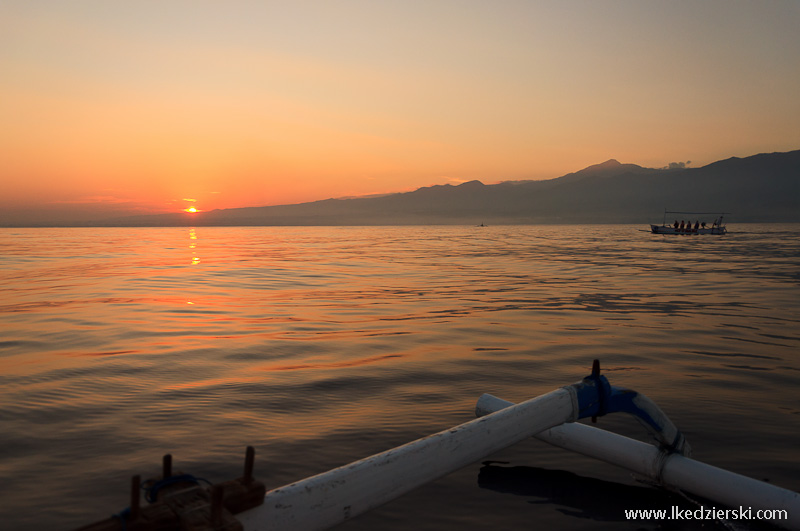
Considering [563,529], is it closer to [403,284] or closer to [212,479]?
[212,479]

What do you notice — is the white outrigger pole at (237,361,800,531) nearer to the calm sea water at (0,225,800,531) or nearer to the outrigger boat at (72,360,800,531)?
the outrigger boat at (72,360,800,531)

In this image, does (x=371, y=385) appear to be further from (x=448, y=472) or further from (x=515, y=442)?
(x=448, y=472)

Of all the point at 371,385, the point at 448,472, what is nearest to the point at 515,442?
the point at 448,472

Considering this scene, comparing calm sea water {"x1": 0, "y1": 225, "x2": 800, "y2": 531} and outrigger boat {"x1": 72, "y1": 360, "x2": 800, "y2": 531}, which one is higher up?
outrigger boat {"x1": 72, "y1": 360, "x2": 800, "y2": 531}

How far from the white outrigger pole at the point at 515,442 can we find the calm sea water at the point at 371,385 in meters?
0.28

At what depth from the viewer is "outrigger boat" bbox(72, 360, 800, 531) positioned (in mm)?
2725

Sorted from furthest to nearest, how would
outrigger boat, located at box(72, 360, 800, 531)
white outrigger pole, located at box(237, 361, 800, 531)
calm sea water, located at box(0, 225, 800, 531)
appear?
calm sea water, located at box(0, 225, 800, 531) < white outrigger pole, located at box(237, 361, 800, 531) < outrigger boat, located at box(72, 360, 800, 531)

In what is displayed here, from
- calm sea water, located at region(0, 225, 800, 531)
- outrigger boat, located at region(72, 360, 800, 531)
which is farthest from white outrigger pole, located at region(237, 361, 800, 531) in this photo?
calm sea water, located at region(0, 225, 800, 531)

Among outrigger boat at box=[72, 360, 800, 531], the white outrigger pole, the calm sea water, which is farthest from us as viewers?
the calm sea water

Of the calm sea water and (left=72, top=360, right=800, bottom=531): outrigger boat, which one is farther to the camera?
the calm sea water

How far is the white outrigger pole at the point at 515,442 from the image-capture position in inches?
122

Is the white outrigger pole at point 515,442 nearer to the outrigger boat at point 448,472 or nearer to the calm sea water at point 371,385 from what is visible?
the outrigger boat at point 448,472

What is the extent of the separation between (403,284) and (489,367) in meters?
14.0

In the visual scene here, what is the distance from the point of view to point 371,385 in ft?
28.2
